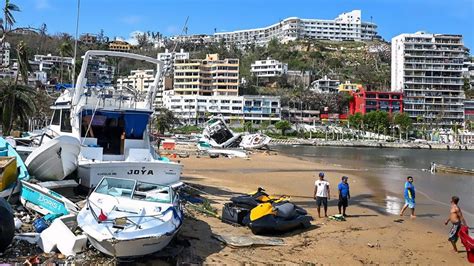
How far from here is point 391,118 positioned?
446ft

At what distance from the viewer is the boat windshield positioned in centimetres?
1088

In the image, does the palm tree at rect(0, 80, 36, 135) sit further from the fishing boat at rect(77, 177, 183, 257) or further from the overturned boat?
the overturned boat

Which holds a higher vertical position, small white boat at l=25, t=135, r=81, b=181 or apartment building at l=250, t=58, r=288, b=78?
apartment building at l=250, t=58, r=288, b=78

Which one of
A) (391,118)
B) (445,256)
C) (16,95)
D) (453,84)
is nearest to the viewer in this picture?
(445,256)

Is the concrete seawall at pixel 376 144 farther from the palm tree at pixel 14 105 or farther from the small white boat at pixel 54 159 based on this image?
the small white boat at pixel 54 159

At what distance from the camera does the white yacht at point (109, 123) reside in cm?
1502

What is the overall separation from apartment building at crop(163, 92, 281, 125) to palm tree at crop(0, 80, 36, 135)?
319 ft

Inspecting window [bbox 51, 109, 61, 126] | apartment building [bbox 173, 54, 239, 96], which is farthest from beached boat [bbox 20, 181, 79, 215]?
apartment building [bbox 173, 54, 239, 96]

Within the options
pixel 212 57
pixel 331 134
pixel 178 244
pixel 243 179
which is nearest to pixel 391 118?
pixel 331 134

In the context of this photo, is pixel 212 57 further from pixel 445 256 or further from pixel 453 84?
pixel 445 256

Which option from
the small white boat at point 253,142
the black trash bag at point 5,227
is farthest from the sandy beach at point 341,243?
the small white boat at point 253,142

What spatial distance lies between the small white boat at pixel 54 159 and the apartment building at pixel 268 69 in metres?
173

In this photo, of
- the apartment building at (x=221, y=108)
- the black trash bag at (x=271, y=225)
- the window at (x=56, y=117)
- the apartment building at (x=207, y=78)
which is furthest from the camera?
the apartment building at (x=207, y=78)

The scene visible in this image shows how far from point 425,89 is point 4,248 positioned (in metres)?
157
